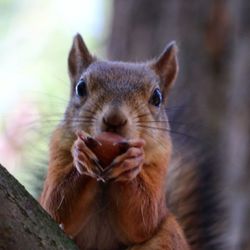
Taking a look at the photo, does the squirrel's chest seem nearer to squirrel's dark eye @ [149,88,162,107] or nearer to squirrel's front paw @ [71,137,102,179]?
squirrel's front paw @ [71,137,102,179]

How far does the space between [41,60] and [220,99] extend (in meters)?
1.50

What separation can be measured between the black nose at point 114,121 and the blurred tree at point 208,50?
71.9 inches

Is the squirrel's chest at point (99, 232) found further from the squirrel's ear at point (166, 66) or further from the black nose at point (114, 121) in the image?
the squirrel's ear at point (166, 66)

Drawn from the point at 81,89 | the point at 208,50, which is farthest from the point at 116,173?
the point at 208,50

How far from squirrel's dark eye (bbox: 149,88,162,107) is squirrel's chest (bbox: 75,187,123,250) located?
37cm

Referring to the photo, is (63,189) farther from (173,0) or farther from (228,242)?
(173,0)

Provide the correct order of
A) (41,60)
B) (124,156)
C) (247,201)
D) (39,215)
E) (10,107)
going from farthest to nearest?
(41,60) → (10,107) → (247,201) → (124,156) → (39,215)

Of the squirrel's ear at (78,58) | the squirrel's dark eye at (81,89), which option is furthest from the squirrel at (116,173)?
the squirrel's ear at (78,58)

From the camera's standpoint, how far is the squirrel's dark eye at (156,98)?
2.55m

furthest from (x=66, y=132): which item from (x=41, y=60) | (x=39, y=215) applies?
(x=41, y=60)

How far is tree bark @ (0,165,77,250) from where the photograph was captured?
5.95 ft

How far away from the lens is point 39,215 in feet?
6.30

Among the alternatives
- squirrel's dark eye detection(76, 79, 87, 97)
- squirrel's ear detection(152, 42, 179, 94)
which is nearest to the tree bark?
squirrel's dark eye detection(76, 79, 87, 97)

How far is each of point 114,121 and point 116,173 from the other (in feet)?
0.46
